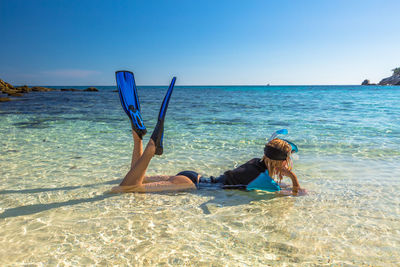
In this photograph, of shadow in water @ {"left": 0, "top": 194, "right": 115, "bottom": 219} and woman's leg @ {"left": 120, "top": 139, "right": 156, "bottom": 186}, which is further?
woman's leg @ {"left": 120, "top": 139, "right": 156, "bottom": 186}

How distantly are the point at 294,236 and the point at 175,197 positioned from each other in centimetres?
193

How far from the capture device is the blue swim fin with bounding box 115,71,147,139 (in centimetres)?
466

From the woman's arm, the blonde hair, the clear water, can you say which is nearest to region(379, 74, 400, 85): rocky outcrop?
the clear water

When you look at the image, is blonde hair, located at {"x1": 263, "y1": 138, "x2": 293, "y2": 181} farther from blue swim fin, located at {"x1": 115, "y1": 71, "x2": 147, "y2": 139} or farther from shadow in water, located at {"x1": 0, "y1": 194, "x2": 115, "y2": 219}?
shadow in water, located at {"x1": 0, "y1": 194, "x2": 115, "y2": 219}

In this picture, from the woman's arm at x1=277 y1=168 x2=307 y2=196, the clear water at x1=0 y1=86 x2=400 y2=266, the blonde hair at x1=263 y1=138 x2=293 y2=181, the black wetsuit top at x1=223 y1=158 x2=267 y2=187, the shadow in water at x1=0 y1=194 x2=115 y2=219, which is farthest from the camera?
the black wetsuit top at x1=223 y1=158 x2=267 y2=187

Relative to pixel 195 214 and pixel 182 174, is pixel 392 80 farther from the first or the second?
pixel 195 214

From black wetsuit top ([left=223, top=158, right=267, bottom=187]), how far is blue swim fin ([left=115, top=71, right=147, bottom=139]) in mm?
1630

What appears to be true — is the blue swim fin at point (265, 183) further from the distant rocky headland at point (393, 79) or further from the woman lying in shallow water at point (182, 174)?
the distant rocky headland at point (393, 79)

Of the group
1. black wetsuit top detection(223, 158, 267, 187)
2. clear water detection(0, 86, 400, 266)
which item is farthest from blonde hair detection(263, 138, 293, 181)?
clear water detection(0, 86, 400, 266)

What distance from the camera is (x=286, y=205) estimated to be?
412 centimetres

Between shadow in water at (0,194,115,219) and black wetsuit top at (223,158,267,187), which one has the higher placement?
black wetsuit top at (223,158,267,187)

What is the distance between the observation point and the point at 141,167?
4.34 metres

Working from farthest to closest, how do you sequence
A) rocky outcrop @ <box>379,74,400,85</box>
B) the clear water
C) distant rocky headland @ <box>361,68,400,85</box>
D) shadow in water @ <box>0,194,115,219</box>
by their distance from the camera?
distant rocky headland @ <box>361,68,400,85</box> → rocky outcrop @ <box>379,74,400,85</box> → shadow in water @ <box>0,194,115,219</box> → the clear water

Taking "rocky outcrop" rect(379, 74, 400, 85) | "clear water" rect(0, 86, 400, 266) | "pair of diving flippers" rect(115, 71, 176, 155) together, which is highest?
"rocky outcrop" rect(379, 74, 400, 85)
